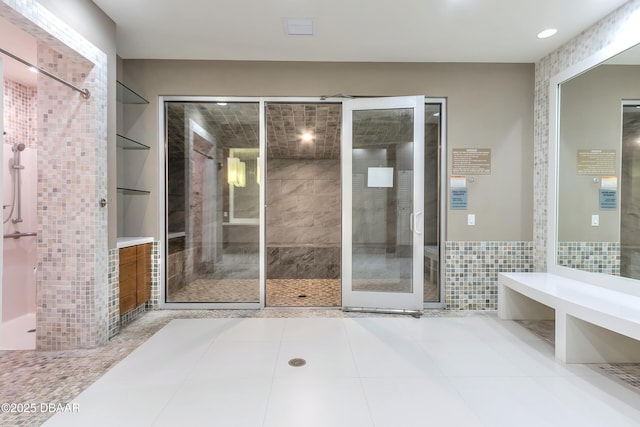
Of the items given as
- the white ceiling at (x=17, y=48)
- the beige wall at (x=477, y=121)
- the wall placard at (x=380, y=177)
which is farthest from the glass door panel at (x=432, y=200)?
the white ceiling at (x=17, y=48)

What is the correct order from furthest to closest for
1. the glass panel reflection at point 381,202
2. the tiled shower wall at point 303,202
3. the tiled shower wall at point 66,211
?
the tiled shower wall at point 303,202, the glass panel reflection at point 381,202, the tiled shower wall at point 66,211

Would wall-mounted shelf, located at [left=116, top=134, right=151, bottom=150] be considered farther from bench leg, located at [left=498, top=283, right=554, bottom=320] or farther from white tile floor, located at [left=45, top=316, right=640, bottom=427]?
bench leg, located at [left=498, top=283, right=554, bottom=320]

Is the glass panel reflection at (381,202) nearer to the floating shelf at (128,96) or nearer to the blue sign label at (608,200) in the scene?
the blue sign label at (608,200)

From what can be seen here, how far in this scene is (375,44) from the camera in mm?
2738

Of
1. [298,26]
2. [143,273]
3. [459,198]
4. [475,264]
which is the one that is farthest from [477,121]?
[143,273]

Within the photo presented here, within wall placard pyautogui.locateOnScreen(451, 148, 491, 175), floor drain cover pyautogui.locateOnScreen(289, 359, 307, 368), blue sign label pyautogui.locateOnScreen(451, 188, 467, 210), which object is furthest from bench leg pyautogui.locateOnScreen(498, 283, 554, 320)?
floor drain cover pyautogui.locateOnScreen(289, 359, 307, 368)

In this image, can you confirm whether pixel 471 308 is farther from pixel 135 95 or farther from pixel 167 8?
pixel 135 95

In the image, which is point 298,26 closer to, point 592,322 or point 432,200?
point 432,200

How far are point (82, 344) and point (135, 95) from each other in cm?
232

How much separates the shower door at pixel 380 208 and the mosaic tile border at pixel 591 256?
52.1 inches

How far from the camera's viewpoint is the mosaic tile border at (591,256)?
7.73 ft

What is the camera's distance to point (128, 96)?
9.66ft

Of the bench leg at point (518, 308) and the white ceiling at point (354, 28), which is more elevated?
the white ceiling at point (354, 28)

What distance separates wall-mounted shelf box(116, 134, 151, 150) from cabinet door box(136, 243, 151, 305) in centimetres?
103
